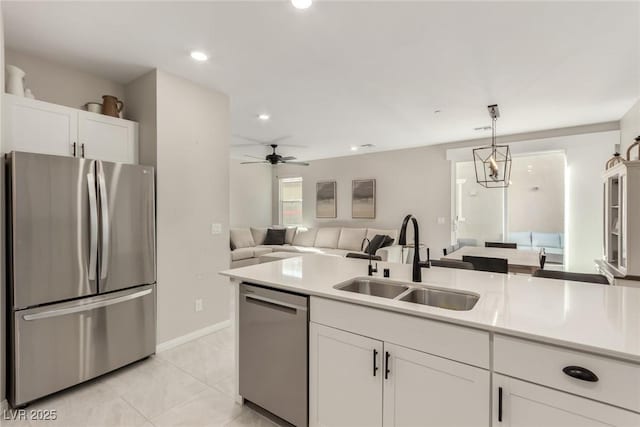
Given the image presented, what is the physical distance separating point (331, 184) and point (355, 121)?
9.83 feet

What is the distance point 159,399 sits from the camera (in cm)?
210

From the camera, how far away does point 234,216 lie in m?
7.19

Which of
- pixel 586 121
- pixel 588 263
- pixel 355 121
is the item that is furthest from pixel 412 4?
pixel 588 263

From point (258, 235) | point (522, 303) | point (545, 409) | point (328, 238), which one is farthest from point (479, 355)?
point (258, 235)

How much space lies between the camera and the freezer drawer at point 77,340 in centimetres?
195

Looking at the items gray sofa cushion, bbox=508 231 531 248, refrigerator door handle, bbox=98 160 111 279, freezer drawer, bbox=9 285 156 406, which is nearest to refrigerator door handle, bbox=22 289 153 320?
freezer drawer, bbox=9 285 156 406

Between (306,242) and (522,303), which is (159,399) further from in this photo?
(306,242)

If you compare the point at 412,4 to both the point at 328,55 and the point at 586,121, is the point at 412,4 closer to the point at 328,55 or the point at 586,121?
the point at 328,55

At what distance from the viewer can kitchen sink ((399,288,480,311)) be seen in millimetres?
1608

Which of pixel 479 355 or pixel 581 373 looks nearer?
pixel 581 373

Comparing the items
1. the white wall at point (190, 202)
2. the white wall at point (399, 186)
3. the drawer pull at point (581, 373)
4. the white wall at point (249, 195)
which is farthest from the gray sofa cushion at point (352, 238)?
the drawer pull at point (581, 373)

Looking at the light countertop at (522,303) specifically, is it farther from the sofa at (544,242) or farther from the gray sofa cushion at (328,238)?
the gray sofa cushion at (328,238)

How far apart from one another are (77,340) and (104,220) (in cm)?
90

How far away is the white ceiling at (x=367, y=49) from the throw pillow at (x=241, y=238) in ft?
10.8
